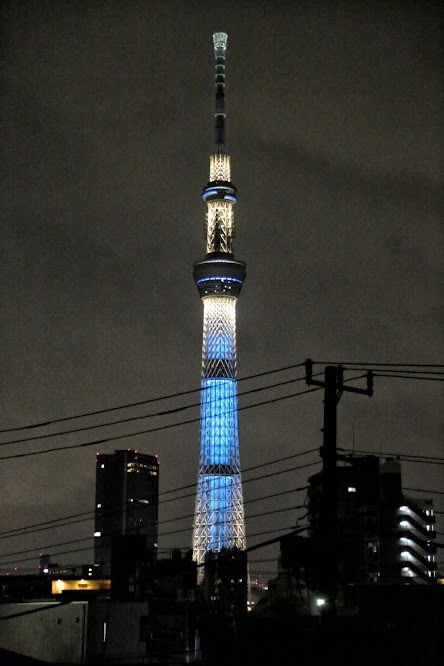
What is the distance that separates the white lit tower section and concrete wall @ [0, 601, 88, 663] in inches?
3029

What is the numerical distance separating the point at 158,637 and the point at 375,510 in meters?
56.9

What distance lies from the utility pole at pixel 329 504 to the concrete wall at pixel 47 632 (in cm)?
3004

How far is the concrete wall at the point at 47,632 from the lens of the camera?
48.8 m

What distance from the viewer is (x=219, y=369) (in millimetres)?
135375

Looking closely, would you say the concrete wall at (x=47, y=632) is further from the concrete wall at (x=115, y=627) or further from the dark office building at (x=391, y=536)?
the dark office building at (x=391, y=536)

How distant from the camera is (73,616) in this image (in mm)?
49875

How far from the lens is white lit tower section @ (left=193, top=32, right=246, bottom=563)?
429 ft

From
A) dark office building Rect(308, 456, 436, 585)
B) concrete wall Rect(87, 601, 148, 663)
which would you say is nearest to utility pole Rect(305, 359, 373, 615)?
concrete wall Rect(87, 601, 148, 663)

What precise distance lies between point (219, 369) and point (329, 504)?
11376cm

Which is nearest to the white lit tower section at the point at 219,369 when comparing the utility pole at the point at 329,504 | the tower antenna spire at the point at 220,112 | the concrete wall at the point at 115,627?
the tower antenna spire at the point at 220,112

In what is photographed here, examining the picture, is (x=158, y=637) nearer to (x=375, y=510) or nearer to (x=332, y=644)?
(x=332, y=644)

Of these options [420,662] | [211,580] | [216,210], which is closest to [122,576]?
[420,662]

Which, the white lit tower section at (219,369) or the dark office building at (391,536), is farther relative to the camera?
the white lit tower section at (219,369)

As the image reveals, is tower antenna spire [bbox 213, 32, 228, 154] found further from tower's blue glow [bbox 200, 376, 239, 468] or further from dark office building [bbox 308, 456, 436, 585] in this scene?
dark office building [bbox 308, 456, 436, 585]
